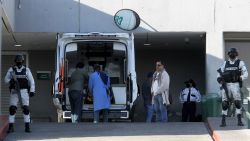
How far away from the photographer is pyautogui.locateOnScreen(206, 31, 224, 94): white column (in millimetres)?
20719

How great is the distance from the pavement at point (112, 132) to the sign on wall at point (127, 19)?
5.38m

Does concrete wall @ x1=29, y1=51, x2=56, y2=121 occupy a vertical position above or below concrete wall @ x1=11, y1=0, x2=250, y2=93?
below

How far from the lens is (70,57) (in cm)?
1819

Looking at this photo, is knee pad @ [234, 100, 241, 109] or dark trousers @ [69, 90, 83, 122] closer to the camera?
A: knee pad @ [234, 100, 241, 109]

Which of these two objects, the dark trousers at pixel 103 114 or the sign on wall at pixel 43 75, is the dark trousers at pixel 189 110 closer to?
the dark trousers at pixel 103 114

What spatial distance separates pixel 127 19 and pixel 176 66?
5785 mm

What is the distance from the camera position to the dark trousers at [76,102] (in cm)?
1745

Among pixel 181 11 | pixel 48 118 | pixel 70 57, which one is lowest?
pixel 48 118

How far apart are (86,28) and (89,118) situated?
4026 mm

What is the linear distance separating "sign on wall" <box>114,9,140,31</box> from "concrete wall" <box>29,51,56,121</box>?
586cm

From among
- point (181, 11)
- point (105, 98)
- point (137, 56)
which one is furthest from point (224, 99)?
point (137, 56)

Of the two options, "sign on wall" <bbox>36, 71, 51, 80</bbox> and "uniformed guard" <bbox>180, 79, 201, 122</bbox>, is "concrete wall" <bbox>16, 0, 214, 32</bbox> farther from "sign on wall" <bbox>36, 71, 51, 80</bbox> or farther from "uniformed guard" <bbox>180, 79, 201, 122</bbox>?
"sign on wall" <bbox>36, 71, 51, 80</bbox>

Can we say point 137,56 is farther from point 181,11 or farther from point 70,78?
point 70,78

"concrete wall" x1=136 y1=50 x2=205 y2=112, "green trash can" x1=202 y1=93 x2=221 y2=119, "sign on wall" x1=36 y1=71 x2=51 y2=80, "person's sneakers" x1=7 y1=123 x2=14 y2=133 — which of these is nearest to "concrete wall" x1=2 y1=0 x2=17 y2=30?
"person's sneakers" x1=7 y1=123 x2=14 y2=133
